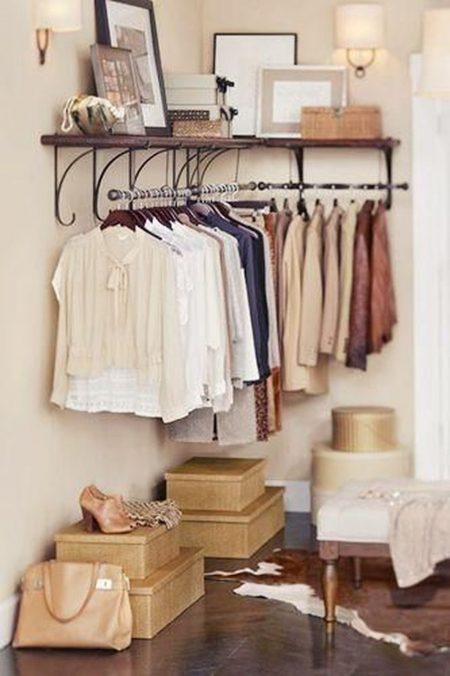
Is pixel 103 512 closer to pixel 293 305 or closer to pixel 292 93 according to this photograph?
pixel 293 305

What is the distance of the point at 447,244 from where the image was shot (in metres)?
8.10

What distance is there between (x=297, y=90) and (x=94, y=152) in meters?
1.91

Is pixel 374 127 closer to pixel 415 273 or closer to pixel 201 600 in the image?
pixel 415 273

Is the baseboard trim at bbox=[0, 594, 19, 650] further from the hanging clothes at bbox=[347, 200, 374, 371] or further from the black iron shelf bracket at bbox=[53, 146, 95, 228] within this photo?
the hanging clothes at bbox=[347, 200, 374, 371]

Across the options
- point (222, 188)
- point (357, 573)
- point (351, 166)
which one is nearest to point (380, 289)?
point (351, 166)

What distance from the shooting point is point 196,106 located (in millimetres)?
7152

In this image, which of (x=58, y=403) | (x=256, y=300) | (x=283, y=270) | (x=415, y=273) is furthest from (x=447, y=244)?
(x=58, y=403)

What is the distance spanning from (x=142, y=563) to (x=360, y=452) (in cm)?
219

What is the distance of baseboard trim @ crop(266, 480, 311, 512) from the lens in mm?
8352

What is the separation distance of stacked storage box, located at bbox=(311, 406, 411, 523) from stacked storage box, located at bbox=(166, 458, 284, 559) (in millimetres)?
493

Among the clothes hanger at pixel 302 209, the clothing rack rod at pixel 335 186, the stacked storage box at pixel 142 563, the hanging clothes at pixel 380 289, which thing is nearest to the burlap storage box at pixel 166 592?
the stacked storage box at pixel 142 563

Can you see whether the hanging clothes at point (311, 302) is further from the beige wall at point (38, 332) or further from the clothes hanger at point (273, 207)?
the beige wall at point (38, 332)

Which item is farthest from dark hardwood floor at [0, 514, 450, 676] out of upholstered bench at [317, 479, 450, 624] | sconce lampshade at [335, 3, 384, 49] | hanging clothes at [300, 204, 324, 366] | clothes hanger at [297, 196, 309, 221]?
sconce lampshade at [335, 3, 384, 49]

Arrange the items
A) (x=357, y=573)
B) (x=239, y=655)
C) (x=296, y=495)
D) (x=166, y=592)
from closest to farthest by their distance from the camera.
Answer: (x=239, y=655) < (x=166, y=592) < (x=357, y=573) < (x=296, y=495)
